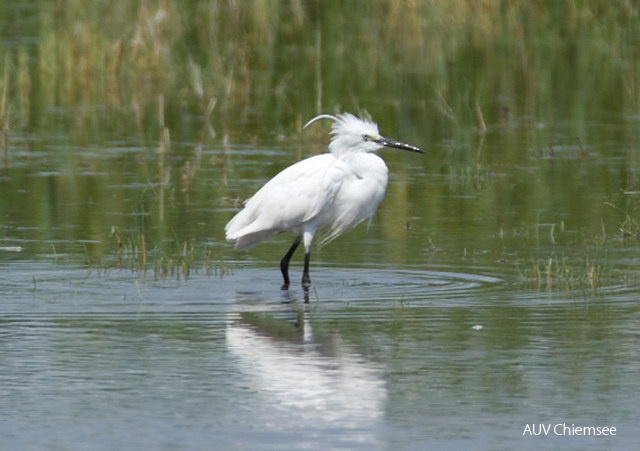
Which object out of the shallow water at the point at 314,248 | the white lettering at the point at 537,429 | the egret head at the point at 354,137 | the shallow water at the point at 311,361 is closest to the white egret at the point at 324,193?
the egret head at the point at 354,137

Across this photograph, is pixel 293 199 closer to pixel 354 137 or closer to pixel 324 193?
pixel 324 193

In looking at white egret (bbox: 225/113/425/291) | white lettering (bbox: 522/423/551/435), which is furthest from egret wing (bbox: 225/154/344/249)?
white lettering (bbox: 522/423/551/435)

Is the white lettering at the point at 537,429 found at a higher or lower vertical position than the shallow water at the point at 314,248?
lower

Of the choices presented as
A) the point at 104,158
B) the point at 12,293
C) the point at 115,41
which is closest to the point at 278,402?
the point at 12,293

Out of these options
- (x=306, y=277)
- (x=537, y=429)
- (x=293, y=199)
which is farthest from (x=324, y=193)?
(x=537, y=429)

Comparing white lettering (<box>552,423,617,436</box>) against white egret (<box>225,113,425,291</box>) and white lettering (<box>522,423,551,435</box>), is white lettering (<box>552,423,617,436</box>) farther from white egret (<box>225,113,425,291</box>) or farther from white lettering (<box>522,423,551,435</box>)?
white egret (<box>225,113,425,291</box>)

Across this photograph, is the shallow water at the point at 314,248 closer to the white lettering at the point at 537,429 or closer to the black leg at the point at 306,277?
the white lettering at the point at 537,429

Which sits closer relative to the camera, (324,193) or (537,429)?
(537,429)

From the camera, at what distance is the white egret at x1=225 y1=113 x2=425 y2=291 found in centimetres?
1056

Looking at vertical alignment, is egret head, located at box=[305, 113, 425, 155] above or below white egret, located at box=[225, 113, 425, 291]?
above

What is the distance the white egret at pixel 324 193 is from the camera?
10562 millimetres

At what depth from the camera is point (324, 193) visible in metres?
10.5

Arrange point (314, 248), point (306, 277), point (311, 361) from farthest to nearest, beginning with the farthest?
point (314, 248)
point (306, 277)
point (311, 361)

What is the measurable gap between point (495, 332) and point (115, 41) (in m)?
13.7
